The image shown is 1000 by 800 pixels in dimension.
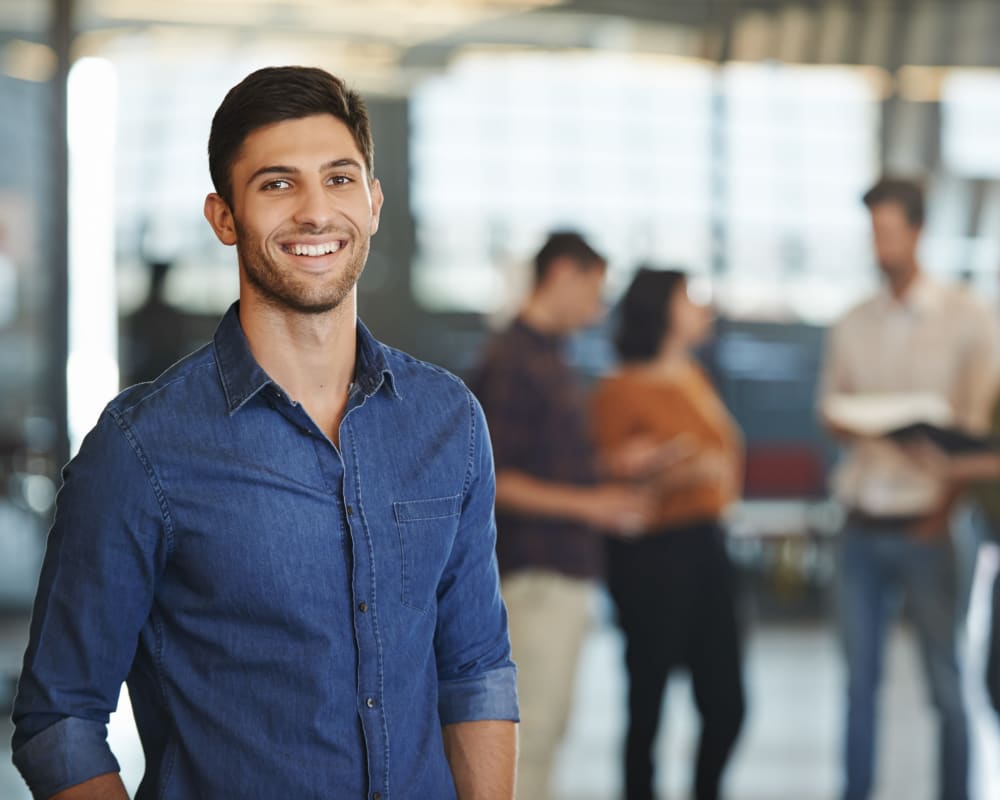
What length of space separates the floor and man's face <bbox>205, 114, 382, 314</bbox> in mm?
2938

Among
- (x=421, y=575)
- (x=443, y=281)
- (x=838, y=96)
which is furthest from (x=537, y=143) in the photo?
(x=421, y=575)

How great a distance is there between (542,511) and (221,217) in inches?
80.3

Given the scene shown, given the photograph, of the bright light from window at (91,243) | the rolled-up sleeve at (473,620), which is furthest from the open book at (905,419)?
the bright light from window at (91,243)

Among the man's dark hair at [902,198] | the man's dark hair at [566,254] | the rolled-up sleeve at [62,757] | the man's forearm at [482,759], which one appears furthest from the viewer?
the man's dark hair at [902,198]

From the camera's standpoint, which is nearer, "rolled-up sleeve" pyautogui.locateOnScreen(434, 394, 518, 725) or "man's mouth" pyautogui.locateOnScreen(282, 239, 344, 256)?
"man's mouth" pyautogui.locateOnScreen(282, 239, 344, 256)

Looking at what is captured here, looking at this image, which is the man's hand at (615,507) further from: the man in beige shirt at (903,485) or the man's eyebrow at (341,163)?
the man's eyebrow at (341,163)

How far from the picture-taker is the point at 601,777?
191 inches

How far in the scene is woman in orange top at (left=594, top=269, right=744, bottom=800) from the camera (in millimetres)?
3936

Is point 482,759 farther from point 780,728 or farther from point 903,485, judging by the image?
point 780,728

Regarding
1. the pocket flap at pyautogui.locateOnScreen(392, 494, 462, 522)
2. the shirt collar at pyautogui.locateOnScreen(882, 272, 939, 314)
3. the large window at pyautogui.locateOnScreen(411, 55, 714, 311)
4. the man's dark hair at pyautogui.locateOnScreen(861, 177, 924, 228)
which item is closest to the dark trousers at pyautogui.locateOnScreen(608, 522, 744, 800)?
the shirt collar at pyautogui.locateOnScreen(882, 272, 939, 314)

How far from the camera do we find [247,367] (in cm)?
166

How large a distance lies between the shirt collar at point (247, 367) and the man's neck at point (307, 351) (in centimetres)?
2

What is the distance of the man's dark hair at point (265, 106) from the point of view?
5.41 feet

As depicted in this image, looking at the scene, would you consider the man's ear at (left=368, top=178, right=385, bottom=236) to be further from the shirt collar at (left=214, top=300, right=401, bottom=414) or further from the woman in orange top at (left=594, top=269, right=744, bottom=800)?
the woman in orange top at (left=594, top=269, right=744, bottom=800)
